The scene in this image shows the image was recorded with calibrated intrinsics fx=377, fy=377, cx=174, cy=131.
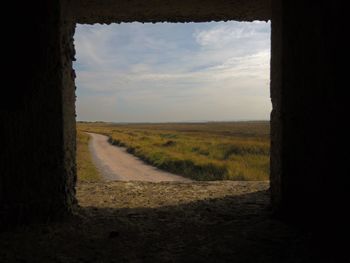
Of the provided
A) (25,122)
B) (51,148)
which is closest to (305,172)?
(51,148)

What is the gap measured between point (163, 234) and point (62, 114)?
1.45m

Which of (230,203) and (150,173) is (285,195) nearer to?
(230,203)

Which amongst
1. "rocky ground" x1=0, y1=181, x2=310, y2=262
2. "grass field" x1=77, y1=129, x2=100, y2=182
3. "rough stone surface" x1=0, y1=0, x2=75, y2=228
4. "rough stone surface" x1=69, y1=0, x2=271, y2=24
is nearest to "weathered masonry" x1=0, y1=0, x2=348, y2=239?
"rough stone surface" x1=0, y1=0, x2=75, y2=228

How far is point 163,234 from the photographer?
136 inches

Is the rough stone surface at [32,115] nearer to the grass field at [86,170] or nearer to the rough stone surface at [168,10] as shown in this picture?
the rough stone surface at [168,10]

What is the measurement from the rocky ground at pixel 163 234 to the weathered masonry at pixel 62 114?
0.29 metres

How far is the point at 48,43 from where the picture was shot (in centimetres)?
352

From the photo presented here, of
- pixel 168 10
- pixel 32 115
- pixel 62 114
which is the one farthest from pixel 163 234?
pixel 168 10

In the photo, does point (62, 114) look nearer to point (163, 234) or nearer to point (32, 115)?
point (32, 115)

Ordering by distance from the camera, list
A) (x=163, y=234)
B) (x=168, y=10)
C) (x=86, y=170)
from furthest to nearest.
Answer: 1. (x=86, y=170)
2. (x=168, y=10)
3. (x=163, y=234)

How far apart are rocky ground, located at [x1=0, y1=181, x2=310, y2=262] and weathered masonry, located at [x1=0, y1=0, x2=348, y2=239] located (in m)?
0.29

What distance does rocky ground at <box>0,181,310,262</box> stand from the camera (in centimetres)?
292

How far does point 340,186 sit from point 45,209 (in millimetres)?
2613

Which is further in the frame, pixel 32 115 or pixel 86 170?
pixel 86 170
